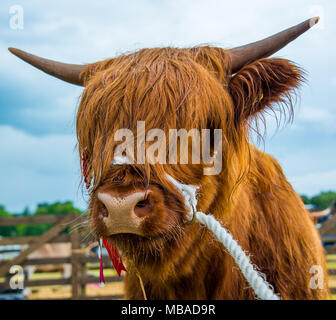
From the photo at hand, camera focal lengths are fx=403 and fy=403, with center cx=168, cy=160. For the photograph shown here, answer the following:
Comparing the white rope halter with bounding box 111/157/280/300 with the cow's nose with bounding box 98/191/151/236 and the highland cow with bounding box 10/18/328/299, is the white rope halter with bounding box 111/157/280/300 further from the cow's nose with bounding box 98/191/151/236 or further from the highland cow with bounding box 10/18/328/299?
the cow's nose with bounding box 98/191/151/236

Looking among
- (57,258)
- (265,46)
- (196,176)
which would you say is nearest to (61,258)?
(57,258)

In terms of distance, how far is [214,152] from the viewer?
2223 millimetres

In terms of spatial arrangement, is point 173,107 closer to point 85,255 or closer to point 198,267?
point 198,267

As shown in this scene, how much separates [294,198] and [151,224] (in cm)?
157

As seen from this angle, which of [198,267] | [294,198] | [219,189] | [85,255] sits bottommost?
[198,267]

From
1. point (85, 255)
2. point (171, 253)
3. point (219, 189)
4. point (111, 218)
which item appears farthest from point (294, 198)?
point (85, 255)

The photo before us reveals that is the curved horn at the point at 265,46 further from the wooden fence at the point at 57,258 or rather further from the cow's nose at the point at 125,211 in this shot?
the wooden fence at the point at 57,258

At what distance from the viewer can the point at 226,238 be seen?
2029 mm

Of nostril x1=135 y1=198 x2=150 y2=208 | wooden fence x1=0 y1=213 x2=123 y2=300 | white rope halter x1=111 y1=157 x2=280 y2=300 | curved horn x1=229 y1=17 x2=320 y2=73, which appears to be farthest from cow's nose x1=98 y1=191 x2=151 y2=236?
wooden fence x1=0 y1=213 x2=123 y2=300

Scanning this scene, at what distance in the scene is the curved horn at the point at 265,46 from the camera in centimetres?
228

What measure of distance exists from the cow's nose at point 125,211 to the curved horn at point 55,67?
56.2 inches

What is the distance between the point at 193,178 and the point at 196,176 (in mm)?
29

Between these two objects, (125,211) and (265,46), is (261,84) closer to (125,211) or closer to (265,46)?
(265,46)

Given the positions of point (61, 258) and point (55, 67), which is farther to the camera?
point (61, 258)
